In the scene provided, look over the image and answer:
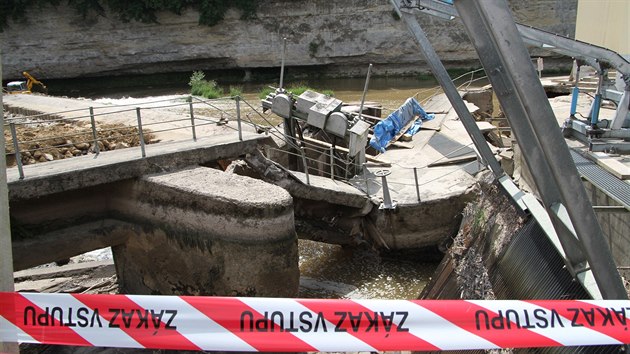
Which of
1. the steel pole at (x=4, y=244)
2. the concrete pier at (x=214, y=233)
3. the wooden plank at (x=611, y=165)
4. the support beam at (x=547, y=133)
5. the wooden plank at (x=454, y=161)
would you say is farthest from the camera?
the wooden plank at (x=454, y=161)

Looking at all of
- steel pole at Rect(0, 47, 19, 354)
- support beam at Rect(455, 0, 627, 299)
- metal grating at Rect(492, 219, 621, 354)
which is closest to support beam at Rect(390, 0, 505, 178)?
metal grating at Rect(492, 219, 621, 354)

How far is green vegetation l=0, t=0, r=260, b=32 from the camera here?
3635cm

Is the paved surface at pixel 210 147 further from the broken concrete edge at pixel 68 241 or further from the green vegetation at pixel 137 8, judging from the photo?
the green vegetation at pixel 137 8

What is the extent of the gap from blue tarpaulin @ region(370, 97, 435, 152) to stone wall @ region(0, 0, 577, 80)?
70.6 feet

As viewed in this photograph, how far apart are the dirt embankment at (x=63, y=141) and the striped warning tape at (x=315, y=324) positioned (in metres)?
6.05

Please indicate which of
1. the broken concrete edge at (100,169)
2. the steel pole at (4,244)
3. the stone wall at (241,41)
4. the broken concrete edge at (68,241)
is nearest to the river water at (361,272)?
the broken concrete edge at (100,169)

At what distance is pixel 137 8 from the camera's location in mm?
36562

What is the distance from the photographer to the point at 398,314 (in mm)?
3711

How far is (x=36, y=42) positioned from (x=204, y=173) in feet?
109

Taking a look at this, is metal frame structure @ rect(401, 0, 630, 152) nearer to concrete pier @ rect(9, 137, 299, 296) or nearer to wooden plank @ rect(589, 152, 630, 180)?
wooden plank @ rect(589, 152, 630, 180)

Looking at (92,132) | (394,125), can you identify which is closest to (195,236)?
(92,132)

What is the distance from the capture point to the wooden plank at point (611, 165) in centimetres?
811

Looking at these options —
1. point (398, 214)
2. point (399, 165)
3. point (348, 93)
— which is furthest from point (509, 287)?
point (348, 93)

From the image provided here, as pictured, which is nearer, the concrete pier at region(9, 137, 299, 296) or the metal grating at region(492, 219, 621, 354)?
the metal grating at region(492, 219, 621, 354)
